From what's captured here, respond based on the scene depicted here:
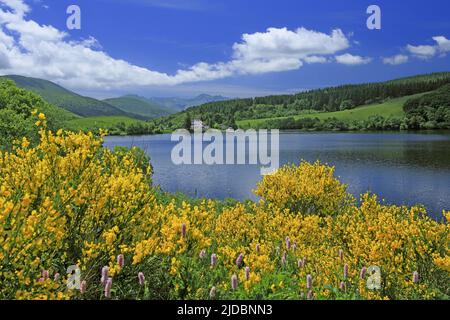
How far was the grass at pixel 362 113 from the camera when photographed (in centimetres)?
12643

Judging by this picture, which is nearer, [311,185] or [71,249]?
[71,249]

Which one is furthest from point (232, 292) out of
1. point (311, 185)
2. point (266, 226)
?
point (311, 185)

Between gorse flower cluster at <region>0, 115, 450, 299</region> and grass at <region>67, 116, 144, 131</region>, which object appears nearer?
gorse flower cluster at <region>0, 115, 450, 299</region>

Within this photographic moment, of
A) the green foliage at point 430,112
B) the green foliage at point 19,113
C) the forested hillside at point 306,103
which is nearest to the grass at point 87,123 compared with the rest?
the green foliage at point 19,113

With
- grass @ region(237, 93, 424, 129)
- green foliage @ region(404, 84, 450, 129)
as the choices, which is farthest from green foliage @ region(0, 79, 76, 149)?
green foliage @ region(404, 84, 450, 129)

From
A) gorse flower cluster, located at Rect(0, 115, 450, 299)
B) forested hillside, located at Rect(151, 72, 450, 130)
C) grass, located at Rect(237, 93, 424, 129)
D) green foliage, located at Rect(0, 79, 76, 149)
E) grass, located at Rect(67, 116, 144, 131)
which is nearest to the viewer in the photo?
gorse flower cluster, located at Rect(0, 115, 450, 299)

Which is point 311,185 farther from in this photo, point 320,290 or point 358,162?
point 358,162

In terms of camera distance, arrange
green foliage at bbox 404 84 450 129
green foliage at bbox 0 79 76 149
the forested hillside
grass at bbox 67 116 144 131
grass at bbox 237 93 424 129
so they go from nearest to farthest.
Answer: green foliage at bbox 0 79 76 149 → grass at bbox 67 116 144 131 → green foliage at bbox 404 84 450 129 → grass at bbox 237 93 424 129 → the forested hillside

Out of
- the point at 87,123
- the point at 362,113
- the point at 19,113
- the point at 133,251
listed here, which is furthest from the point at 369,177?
the point at 362,113

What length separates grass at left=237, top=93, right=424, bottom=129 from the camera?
12643 cm

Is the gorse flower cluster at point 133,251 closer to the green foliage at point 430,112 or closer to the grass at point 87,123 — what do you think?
the grass at point 87,123

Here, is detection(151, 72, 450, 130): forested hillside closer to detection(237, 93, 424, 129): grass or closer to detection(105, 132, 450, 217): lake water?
detection(237, 93, 424, 129): grass
